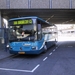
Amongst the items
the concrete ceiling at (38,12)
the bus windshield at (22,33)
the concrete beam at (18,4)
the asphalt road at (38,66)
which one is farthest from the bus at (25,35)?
the concrete ceiling at (38,12)

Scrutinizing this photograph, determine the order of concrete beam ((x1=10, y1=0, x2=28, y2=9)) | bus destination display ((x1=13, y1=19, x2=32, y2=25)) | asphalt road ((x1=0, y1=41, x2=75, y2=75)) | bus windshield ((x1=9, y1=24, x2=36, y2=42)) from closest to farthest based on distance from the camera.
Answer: asphalt road ((x1=0, y1=41, x2=75, y2=75)) → bus windshield ((x1=9, y1=24, x2=36, y2=42)) → bus destination display ((x1=13, y1=19, x2=32, y2=25)) → concrete beam ((x1=10, y1=0, x2=28, y2=9))

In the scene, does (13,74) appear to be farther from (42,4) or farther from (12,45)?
(42,4)

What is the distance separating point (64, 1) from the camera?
1716 centimetres

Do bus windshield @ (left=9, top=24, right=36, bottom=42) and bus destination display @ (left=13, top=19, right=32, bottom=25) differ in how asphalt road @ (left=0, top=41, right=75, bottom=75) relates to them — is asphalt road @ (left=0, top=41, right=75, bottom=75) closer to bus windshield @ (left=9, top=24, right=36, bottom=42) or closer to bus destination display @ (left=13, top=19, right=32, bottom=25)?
bus windshield @ (left=9, top=24, right=36, bottom=42)

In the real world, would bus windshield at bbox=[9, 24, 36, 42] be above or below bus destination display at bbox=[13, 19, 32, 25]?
below

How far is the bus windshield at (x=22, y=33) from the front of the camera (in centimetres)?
1128

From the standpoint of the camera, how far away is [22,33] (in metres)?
11.5

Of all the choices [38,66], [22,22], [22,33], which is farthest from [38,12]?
[38,66]

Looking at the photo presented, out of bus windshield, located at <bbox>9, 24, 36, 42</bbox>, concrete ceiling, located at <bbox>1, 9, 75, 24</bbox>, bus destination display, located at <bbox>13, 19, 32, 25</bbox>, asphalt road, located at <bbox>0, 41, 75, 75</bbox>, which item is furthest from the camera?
concrete ceiling, located at <bbox>1, 9, 75, 24</bbox>

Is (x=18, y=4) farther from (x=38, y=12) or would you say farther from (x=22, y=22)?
(x=22, y=22)

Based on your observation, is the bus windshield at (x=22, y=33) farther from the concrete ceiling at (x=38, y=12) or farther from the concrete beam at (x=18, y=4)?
the concrete ceiling at (x=38, y=12)

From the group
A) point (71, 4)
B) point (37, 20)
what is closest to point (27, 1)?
point (71, 4)

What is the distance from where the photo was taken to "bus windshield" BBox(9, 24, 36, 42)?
11.3 meters

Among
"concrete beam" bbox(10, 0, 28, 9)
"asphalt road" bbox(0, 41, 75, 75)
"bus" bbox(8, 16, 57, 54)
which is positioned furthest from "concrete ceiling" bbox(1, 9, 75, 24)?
"asphalt road" bbox(0, 41, 75, 75)
